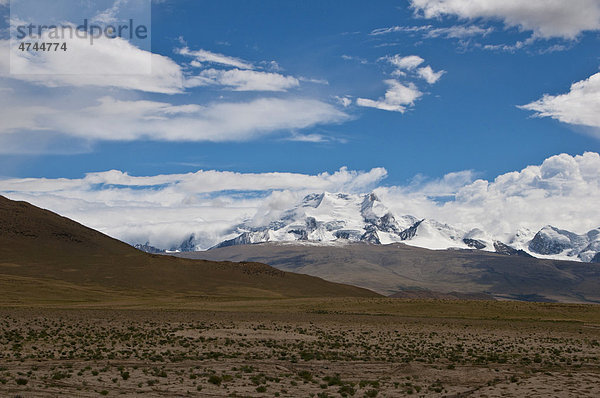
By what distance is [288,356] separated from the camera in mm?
43562

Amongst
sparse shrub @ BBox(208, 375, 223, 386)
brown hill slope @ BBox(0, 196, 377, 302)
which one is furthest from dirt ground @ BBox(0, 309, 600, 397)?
brown hill slope @ BBox(0, 196, 377, 302)

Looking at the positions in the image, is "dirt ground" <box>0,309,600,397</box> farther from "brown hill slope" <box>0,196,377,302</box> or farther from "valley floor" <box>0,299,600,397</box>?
"brown hill slope" <box>0,196,377,302</box>

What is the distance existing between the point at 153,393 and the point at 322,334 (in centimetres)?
3262

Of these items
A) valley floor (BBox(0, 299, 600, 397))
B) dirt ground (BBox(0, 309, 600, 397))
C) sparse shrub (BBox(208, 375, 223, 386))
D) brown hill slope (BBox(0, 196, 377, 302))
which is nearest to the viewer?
dirt ground (BBox(0, 309, 600, 397))

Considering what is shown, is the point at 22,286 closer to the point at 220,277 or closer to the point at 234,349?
the point at 220,277

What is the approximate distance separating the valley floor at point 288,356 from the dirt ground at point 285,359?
95 millimetres

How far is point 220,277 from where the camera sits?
609ft

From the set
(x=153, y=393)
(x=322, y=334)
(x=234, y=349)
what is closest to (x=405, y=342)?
(x=322, y=334)

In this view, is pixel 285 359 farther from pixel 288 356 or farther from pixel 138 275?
pixel 138 275

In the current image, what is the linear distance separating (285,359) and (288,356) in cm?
149

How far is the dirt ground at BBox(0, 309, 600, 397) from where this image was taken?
3123cm

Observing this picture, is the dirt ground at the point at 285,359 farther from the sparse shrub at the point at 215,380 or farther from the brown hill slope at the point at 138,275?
the brown hill slope at the point at 138,275

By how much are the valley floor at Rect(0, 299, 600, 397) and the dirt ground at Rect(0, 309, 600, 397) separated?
0.10 meters

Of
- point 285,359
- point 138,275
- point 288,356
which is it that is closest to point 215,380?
point 285,359
